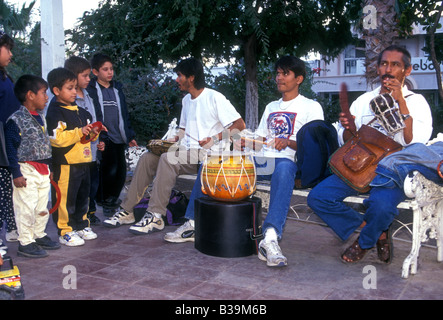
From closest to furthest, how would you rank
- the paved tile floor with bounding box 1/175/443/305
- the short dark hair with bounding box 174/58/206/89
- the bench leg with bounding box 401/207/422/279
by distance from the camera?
the paved tile floor with bounding box 1/175/443/305 < the bench leg with bounding box 401/207/422/279 < the short dark hair with bounding box 174/58/206/89

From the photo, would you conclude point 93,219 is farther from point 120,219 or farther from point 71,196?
point 71,196

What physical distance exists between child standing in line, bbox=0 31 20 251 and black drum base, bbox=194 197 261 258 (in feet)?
5.36

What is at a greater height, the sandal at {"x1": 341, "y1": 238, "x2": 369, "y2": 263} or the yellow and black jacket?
the yellow and black jacket

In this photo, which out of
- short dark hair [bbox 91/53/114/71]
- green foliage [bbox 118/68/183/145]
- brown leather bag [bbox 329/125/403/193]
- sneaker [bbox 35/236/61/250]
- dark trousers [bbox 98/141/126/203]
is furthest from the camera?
green foliage [bbox 118/68/183/145]

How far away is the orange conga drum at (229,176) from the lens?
3.67m

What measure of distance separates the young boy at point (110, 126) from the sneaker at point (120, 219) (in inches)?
20.8

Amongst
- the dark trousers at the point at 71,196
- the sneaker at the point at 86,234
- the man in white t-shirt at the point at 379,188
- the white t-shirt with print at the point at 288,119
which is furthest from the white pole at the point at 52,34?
the man in white t-shirt at the point at 379,188

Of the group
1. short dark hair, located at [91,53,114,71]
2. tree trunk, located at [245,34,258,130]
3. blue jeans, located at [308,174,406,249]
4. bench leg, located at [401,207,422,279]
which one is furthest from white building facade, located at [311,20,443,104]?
bench leg, located at [401,207,422,279]

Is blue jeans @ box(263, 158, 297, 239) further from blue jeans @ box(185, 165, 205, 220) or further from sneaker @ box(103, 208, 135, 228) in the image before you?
sneaker @ box(103, 208, 135, 228)

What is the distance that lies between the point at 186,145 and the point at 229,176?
116 centimetres

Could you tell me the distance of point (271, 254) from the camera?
136 inches

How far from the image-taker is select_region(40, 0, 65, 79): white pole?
17.3ft

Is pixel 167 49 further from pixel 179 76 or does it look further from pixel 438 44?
pixel 438 44
